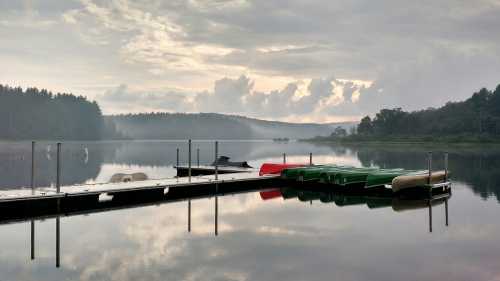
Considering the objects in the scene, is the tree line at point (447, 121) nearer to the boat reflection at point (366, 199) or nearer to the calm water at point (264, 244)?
the boat reflection at point (366, 199)

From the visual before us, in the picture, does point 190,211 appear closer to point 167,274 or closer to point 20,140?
point 167,274

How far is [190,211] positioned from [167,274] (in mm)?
9622

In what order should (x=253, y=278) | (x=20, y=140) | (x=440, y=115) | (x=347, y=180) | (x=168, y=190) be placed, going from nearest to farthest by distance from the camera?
(x=253, y=278)
(x=168, y=190)
(x=347, y=180)
(x=440, y=115)
(x=20, y=140)

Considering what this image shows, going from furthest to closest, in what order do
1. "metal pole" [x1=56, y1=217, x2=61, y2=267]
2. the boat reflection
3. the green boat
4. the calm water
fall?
the green boat, the boat reflection, "metal pole" [x1=56, y1=217, x2=61, y2=267], the calm water

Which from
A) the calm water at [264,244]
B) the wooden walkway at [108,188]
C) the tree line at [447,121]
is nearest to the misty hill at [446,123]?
the tree line at [447,121]

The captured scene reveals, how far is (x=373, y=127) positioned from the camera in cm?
15700

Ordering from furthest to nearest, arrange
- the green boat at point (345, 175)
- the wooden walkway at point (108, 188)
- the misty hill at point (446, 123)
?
the misty hill at point (446, 123)
the green boat at point (345, 175)
the wooden walkway at point (108, 188)

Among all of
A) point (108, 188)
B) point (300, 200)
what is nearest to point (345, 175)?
point (300, 200)

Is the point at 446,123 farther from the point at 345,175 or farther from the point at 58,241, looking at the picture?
the point at 58,241

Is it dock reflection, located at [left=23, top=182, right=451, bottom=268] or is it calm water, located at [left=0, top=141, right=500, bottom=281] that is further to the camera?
dock reflection, located at [left=23, top=182, right=451, bottom=268]

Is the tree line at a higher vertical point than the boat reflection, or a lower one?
higher

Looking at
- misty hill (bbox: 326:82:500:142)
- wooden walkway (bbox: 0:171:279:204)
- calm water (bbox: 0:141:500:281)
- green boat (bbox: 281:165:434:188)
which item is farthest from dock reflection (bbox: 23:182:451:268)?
misty hill (bbox: 326:82:500:142)

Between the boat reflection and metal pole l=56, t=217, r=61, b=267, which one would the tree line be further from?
metal pole l=56, t=217, r=61, b=267

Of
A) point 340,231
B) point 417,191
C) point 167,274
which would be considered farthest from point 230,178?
point 167,274
